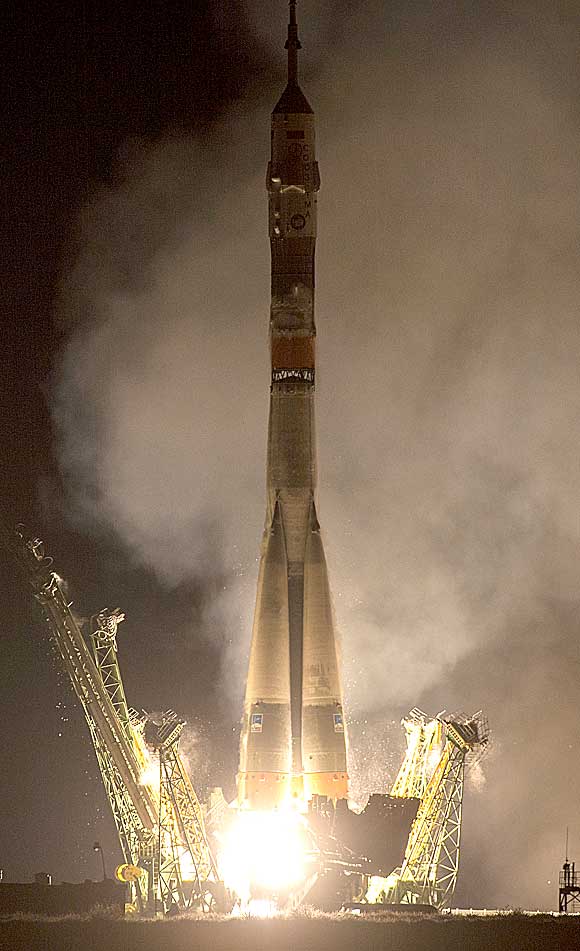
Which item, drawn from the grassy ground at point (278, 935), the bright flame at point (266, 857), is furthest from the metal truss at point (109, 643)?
the grassy ground at point (278, 935)

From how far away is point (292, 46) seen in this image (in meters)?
57.1

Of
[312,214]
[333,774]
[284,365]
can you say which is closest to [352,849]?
[333,774]

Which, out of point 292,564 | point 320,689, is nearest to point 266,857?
point 320,689

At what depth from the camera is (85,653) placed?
54.0 m

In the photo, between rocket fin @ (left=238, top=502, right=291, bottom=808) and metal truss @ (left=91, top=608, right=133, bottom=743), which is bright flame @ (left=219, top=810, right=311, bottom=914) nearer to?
rocket fin @ (left=238, top=502, right=291, bottom=808)

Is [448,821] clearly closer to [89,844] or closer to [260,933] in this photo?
[260,933]

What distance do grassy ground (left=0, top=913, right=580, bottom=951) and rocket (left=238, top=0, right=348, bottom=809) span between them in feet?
25.0

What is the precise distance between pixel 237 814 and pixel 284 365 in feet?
45.9

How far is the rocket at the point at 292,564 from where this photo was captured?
5262cm

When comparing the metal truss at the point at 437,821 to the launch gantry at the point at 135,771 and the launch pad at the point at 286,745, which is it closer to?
the launch pad at the point at 286,745

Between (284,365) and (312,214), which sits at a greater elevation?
(312,214)

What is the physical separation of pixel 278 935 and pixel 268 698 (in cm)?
1045

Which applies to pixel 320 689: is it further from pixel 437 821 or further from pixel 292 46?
pixel 292 46

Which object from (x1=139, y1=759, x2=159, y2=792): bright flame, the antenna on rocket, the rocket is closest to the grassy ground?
the rocket
